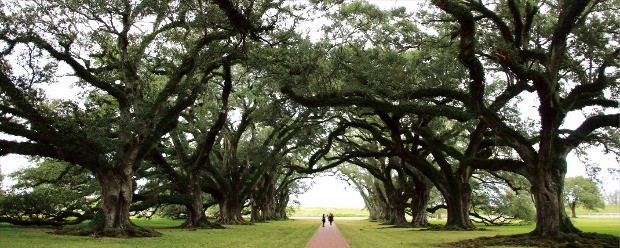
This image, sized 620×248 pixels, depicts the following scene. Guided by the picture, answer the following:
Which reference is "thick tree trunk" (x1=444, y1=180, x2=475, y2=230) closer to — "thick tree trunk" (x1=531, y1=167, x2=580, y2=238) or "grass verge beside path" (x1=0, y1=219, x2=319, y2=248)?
"thick tree trunk" (x1=531, y1=167, x2=580, y2=238)

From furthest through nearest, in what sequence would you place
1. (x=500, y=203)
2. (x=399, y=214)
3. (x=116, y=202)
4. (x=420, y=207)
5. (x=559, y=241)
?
(x=500, y=203)
(x=399, y=214)
(x=420, y=207)
(x=116, y=202)
(x=559, y=241)

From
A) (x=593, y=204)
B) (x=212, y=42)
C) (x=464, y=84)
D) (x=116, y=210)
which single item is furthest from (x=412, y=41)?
(x=593, y=204)

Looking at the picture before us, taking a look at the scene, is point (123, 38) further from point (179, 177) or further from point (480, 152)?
point (480, 152)

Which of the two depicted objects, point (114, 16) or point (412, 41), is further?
point (412, 41)

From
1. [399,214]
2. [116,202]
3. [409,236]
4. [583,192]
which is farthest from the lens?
[583,192]

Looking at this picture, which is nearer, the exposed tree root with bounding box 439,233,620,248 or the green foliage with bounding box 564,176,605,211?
the exposed tree root with bounding box 439,233,620,248

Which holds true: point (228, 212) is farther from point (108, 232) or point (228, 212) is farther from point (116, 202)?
point (108, 232)

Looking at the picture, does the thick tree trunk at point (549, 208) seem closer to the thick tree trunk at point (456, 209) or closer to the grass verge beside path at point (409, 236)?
the grass verge beside path at point (409, 236)

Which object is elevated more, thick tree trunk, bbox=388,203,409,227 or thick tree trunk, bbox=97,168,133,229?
thick tree trunk, bbox=97,168,133,229

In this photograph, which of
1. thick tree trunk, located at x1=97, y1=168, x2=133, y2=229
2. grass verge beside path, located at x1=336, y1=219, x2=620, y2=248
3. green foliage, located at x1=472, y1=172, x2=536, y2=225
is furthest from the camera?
green foliage, located at x1=472, y1=172, x2=536, y2=225

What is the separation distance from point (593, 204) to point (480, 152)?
106 ft

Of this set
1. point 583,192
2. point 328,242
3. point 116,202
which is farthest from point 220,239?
point 583,192

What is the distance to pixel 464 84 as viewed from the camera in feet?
65.3

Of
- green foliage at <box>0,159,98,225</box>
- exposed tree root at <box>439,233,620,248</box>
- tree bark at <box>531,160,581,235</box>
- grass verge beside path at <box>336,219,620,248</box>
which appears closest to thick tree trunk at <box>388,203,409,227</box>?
grass verge beside path at <box>336,219,620,248</box>
